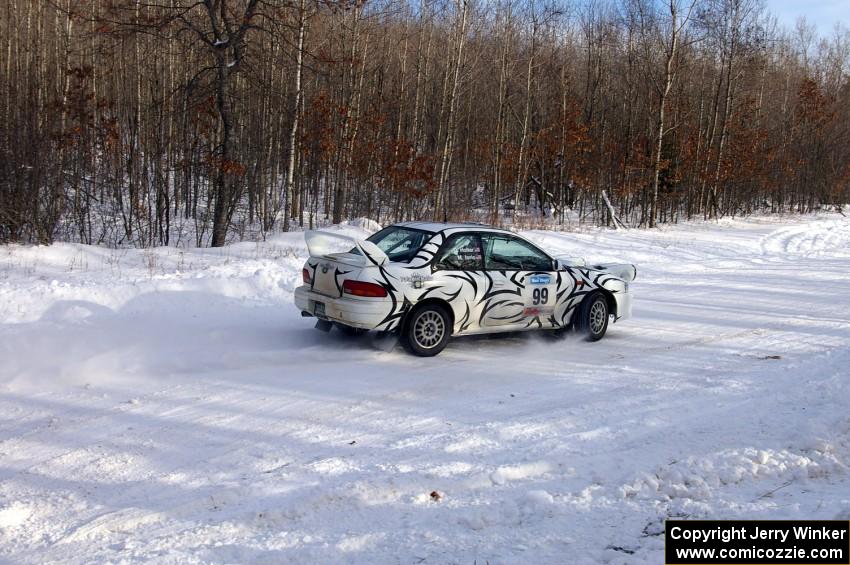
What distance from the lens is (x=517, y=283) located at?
8.91 m

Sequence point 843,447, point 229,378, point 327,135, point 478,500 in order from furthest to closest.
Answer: point 327,135 < point 229,378 < point 843,447 < point 478,500

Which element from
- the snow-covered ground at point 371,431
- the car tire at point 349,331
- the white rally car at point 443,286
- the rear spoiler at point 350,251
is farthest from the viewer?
the car tire at point 349,331

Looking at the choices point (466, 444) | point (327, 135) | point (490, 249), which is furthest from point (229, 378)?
point (327, 135)

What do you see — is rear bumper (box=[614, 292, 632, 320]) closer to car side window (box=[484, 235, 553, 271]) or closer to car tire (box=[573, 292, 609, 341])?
car tire (box=[573, 292, 609, 341])

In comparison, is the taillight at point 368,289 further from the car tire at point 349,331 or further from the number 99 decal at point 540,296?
the number 99 decal at point 540,296

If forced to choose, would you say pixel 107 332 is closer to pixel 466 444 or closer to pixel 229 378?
pixel 229 378

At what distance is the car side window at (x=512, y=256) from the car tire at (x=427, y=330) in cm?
95

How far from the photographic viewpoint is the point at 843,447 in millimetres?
5371

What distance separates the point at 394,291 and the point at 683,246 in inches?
684

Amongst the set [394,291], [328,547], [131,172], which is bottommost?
[328,547]

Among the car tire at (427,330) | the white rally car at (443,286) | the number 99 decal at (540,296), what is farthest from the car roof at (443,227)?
the car tire at (427,330)

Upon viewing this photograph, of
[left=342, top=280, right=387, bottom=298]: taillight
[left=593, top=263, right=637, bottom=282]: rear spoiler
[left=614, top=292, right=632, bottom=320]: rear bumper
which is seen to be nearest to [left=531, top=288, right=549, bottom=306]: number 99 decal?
[left=614, top=292, right=632, bottom=320]: rear bumper

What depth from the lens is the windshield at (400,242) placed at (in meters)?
8.41

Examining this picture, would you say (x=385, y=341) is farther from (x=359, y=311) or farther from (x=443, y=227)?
(x=443, y=227)
